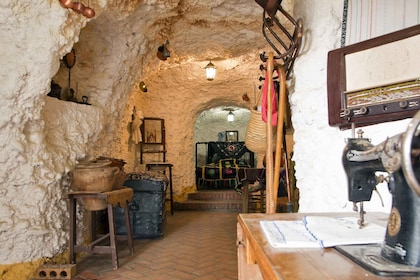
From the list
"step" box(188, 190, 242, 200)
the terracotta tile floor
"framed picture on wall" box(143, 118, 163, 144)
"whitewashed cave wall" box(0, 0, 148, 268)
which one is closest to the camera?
"whitewashed cave wall" box(0, 0, 148, 268)

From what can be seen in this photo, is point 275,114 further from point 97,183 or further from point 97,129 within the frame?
point 97,129

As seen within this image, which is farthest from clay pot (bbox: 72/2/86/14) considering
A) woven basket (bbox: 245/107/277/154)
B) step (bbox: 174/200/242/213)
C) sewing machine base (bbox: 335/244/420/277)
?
step (bbox: 174/200/242/213)

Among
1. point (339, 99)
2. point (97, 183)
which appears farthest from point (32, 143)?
point (339, 99)

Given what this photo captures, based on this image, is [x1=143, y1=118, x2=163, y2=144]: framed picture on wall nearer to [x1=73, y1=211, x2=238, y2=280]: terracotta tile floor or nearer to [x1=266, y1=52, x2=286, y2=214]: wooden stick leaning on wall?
[x1=73, y1=211, x2=238, y2=280]: terracotta tile floor

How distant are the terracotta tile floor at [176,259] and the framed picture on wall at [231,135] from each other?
5752 millimetres

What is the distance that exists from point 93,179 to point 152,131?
3.49m

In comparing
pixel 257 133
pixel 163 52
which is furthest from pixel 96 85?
pixel 257 133

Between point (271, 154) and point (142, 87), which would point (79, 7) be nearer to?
point (271, 154)

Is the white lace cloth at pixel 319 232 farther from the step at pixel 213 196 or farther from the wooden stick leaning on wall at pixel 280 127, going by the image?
the step at pixel 213 196

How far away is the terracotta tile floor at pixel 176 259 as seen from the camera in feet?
8.73

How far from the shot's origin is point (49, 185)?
8.80ft

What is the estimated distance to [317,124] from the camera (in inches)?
65.6

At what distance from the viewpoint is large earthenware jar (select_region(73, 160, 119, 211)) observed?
277cm

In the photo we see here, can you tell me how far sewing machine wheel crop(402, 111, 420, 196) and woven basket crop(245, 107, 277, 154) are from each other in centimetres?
146
